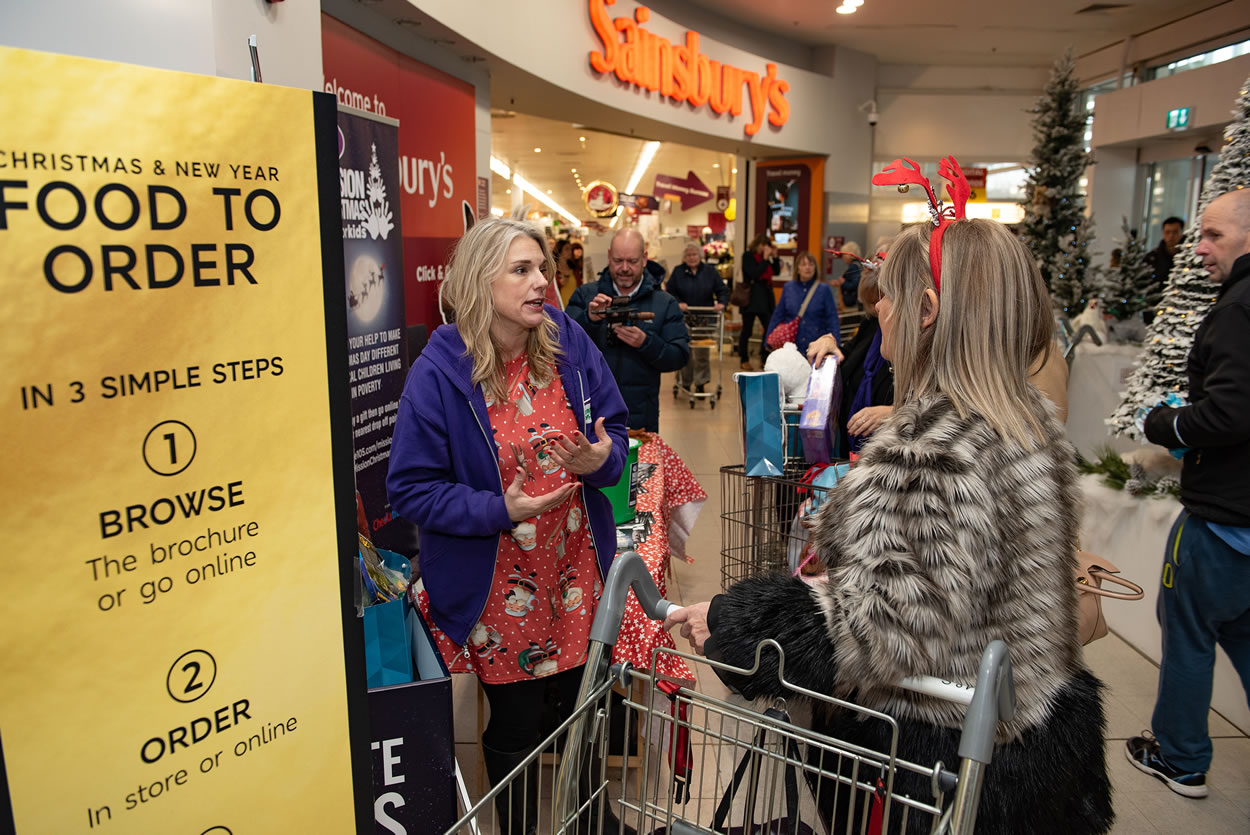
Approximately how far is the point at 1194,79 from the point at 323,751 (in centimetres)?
1305

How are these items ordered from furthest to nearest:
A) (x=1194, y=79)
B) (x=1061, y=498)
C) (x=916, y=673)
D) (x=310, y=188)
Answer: (x=1194, y=79) → (x=1061, y=498) → (x=916, y=673) → (x=310, y=188)

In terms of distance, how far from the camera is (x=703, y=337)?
1105 centimetres

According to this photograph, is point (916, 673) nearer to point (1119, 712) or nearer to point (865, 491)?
point (865, 491)

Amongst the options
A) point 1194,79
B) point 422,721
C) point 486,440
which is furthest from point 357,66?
point 1194,79

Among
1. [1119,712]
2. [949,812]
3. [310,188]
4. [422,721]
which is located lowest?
[1119,712]

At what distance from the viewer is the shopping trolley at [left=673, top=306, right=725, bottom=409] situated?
1052 centimetres

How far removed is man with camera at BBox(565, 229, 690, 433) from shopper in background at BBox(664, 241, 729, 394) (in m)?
6.10

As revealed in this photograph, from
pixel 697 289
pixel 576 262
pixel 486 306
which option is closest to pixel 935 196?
pixel 486 306

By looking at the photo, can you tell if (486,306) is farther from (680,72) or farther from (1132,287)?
(680,72)

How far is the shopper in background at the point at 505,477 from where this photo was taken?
2.16m

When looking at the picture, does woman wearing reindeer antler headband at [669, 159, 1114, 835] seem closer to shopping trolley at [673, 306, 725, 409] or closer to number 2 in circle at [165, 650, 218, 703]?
number 2 in circle at [165, 650, 218, 703]

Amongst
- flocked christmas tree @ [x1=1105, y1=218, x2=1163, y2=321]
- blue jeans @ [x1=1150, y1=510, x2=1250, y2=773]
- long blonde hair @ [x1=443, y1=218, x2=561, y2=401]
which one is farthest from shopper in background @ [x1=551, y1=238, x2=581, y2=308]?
blue jeans @ [x1=1150, y1=510, x2=1250, y2=773]

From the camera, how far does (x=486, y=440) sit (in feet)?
7.22

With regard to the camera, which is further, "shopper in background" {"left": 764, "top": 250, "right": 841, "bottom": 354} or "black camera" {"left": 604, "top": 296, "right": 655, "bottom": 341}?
"shopper in background" {"left": 764, "top": 250, "right": 841, "bottom": 354}
